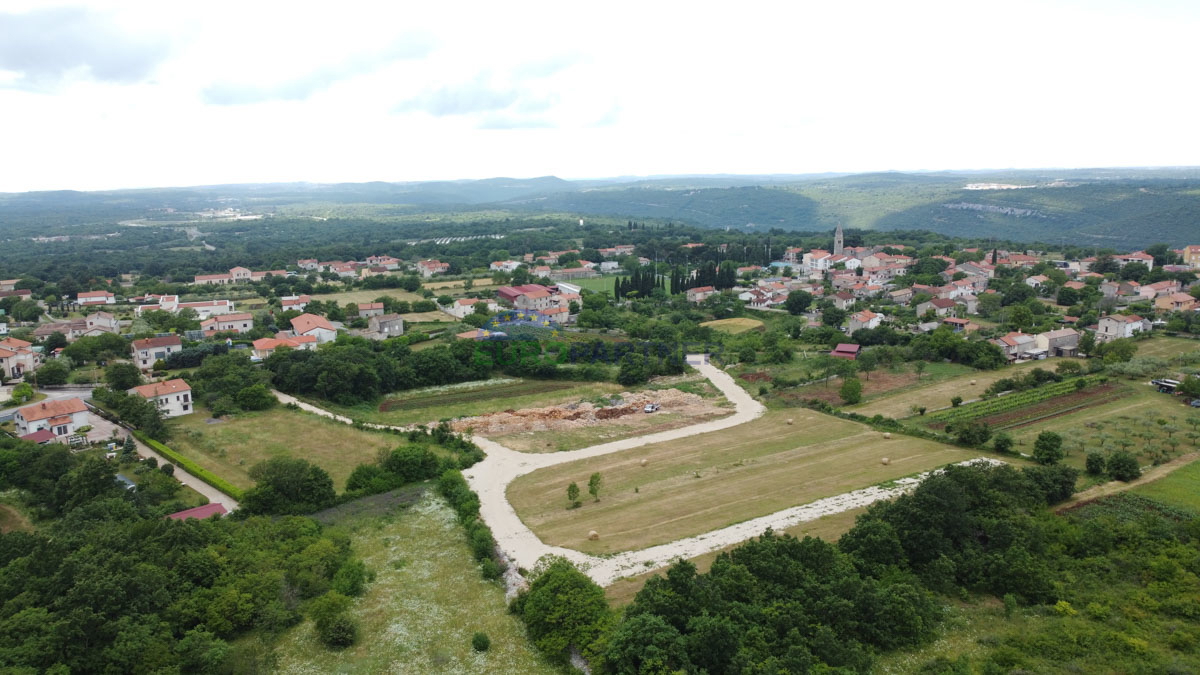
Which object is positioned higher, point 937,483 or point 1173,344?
point 937,483

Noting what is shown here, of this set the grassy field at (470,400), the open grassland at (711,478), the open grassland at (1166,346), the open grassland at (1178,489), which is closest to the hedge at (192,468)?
the grassy field at (470,400)

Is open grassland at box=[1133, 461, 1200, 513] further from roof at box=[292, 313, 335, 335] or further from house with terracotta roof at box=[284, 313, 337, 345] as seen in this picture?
roof at box=[292, 313, 335, 335]

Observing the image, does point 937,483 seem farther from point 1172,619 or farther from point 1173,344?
point 1173,344

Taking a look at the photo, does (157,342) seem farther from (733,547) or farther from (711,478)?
(733,547)

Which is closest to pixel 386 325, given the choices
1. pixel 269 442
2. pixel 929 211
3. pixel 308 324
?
pixel 308 324

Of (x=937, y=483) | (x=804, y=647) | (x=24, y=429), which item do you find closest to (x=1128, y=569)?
(x=937, y=483)

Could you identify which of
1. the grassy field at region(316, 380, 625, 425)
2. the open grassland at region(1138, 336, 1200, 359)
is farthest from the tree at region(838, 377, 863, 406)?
the open grassland at region(1138, 336, 1200, 359)
